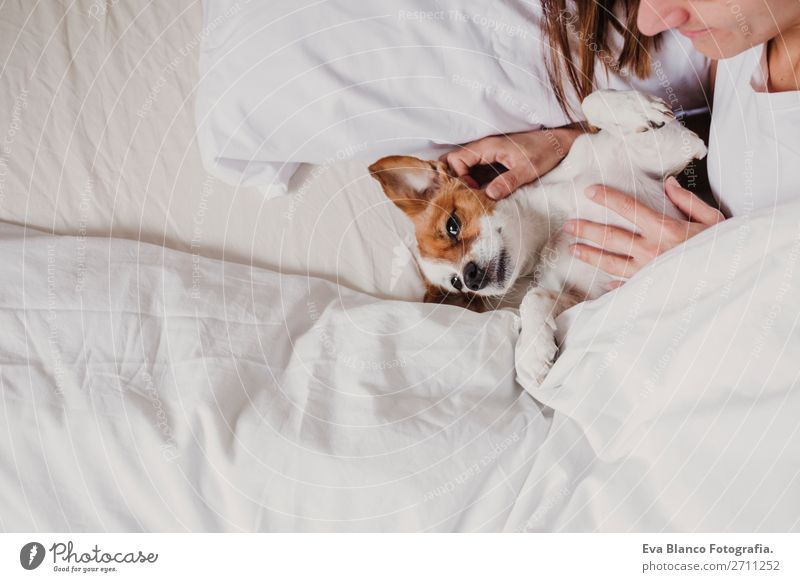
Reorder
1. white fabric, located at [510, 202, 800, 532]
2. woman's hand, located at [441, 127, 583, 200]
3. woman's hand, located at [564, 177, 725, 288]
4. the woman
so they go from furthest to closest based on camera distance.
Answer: woman's hand, located at [441, 127, 583, 200], woman's hand, located at [564, 177, 725, 288], the woman, white fabric, located at [510, 202, 800, 532]

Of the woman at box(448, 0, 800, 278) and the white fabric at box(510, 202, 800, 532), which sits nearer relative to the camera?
the white fabric at box(510, 202, 800, 532)

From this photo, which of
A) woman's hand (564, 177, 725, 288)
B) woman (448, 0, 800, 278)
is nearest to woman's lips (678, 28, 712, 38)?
woman (448, 0, 800, 278)

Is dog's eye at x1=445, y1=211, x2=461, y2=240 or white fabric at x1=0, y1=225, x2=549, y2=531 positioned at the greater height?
dog's eye at x1=445, y1=211, x2=461, y2=240

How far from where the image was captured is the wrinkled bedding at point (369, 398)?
854 mm

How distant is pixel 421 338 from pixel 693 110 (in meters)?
0.77

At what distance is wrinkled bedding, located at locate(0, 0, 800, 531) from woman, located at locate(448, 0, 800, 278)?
0.18 metres

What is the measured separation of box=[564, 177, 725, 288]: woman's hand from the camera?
1.11m

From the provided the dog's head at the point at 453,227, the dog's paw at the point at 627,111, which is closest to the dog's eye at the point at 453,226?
the dog's head at the point at 453,227

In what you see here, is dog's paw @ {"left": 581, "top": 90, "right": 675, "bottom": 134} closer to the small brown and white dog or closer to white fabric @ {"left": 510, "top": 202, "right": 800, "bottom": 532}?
the small brown and white dog

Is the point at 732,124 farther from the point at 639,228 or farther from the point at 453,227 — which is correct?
the point at 453,227

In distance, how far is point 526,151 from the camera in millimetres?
1330
